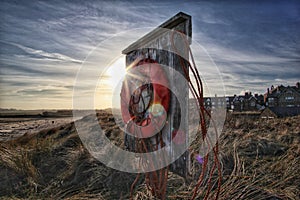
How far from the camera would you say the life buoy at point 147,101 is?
7.13ft

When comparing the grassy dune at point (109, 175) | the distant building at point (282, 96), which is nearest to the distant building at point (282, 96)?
the distant building at point (282, 96)

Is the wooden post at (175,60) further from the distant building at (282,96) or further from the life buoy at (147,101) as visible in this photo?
the distant building at (282,96)

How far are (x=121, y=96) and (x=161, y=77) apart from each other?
992 mm

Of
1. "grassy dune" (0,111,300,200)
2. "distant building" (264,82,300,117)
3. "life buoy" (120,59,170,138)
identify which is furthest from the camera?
"distant building" (264,82,300,117)

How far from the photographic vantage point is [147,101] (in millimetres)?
2506

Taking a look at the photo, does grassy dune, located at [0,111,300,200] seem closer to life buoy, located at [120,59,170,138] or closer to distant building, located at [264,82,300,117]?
life buoy, located at [120,59,170,138]

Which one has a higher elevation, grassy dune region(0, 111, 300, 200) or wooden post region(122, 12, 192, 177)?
wooden post region(122, 12, 192, 177)

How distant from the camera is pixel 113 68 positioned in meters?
3.14

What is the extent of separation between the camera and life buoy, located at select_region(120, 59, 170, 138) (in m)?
2.17

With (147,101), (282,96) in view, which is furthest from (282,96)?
(147,101)

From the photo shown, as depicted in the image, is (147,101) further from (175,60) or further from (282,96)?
(282,96)

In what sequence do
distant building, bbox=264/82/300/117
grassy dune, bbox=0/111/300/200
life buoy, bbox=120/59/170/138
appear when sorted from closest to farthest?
grassy dune, bbox=0/111/300/200 < life buoy, bbox=120/59/170/138 < distant building, bbox=264/82/300/117

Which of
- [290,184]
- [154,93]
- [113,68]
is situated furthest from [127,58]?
[290,184]

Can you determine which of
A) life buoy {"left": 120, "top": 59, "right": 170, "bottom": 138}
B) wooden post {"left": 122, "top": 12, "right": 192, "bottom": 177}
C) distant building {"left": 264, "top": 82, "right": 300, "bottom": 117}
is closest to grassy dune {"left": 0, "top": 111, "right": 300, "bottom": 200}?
wooden post {"left": 122, "top": 12, "right": 192, "bottom": 177}
